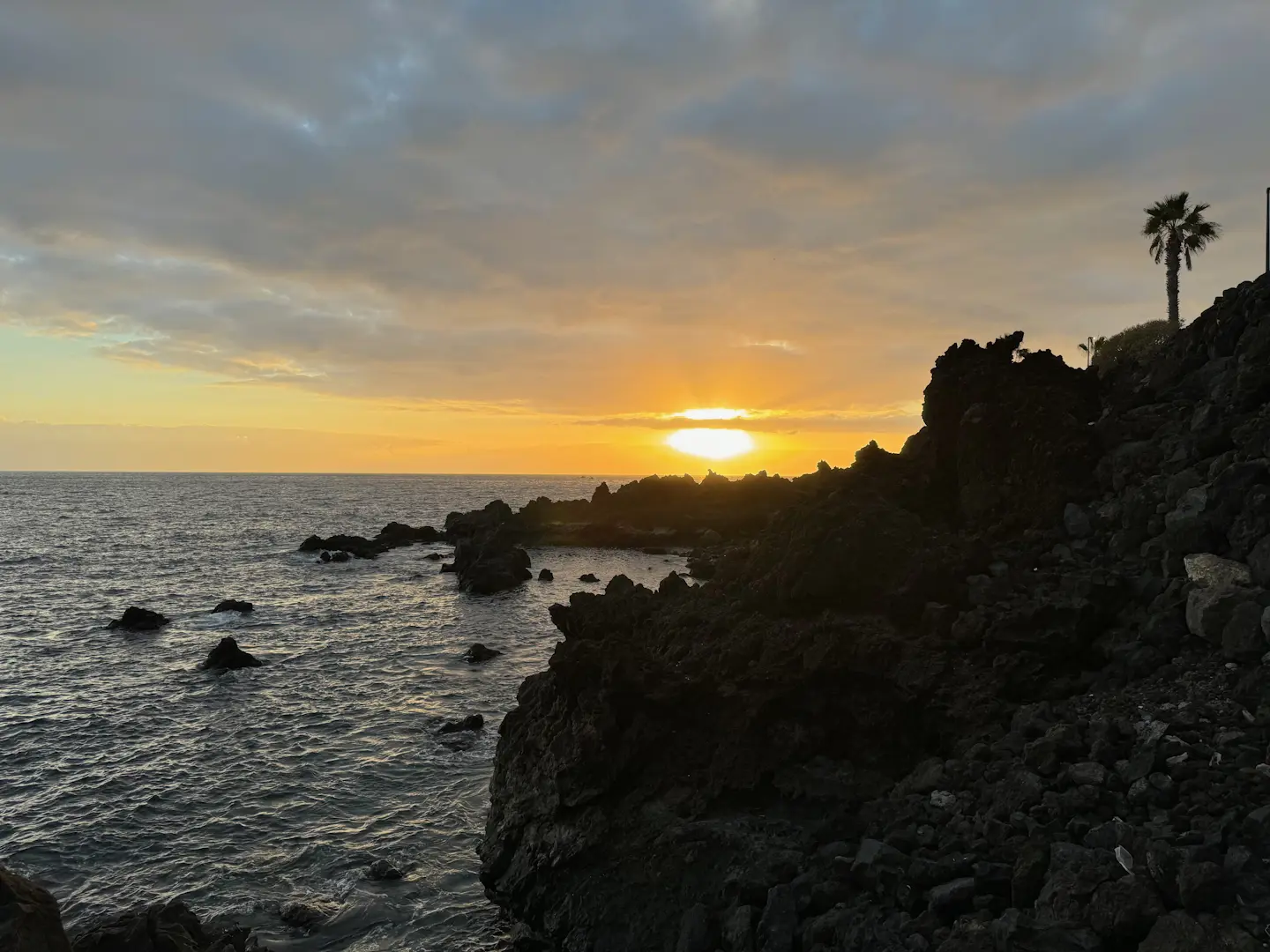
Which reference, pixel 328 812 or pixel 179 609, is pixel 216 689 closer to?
pixel 328 812

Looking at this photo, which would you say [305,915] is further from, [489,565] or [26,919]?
[489,565]

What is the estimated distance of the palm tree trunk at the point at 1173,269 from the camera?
50.9 m

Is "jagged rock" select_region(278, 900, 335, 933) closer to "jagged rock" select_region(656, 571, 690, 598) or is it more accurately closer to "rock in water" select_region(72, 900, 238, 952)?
"rock in water" select_region(72, 900, 238, 952)

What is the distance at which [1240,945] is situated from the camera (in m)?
7.50

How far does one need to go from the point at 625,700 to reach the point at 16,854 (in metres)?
17.5

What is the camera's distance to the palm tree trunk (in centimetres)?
5091

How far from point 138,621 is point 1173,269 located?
74.5 m

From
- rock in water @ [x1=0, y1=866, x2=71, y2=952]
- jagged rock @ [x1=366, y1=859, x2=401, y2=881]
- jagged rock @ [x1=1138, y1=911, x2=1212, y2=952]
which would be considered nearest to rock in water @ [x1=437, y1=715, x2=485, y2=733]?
jagged rock @ [x1=366, y1=859, x2=401, y2=881]

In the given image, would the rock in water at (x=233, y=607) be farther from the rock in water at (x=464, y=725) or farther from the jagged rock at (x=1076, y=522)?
the jagged rock at (x=1076, y=522)

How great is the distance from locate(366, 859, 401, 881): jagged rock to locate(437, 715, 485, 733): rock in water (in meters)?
9.67

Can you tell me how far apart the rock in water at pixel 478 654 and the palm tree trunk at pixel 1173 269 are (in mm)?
49339

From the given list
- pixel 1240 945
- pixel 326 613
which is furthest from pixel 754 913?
pixel 326 613

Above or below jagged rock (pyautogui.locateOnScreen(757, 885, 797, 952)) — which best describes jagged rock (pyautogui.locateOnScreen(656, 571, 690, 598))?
above

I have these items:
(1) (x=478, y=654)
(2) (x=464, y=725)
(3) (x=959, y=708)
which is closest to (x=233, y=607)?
(1) (x=478, y=654)
